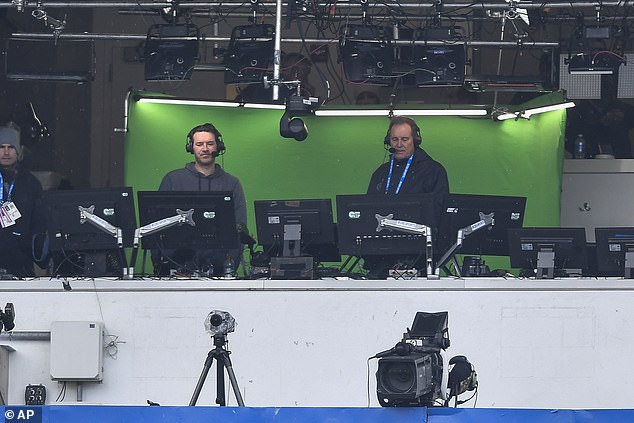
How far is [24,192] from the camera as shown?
450 inches

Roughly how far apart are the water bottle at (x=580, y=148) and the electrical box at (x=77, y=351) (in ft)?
19.4

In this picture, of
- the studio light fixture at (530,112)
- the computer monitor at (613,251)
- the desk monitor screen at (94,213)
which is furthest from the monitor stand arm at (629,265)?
the studio light fixture at (530,112)

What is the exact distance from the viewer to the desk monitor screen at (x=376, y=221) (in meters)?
10.2

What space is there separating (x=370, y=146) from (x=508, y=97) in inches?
53.5

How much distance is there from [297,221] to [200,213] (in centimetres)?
64

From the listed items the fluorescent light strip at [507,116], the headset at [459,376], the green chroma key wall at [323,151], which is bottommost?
the headset at [459,376]

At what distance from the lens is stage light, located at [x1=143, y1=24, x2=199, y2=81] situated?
12.6 meters

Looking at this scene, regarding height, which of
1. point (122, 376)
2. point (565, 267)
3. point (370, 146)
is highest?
point (370, 146)

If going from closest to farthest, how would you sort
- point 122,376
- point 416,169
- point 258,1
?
point 122,376
point 416,169
point 258,1

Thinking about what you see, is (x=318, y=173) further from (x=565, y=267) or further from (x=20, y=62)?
(x=565, y=267)

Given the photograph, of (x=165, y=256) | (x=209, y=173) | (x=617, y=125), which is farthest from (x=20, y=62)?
(x=617, y=125)

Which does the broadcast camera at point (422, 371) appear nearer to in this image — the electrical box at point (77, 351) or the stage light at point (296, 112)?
the electrical box at point (77, 351)

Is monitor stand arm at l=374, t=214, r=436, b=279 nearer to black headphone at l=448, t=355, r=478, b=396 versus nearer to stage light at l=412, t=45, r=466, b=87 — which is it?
black headphone at l=448, t=355, r=478, b=396

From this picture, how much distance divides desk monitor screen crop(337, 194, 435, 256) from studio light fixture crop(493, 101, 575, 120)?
369 centimetres
